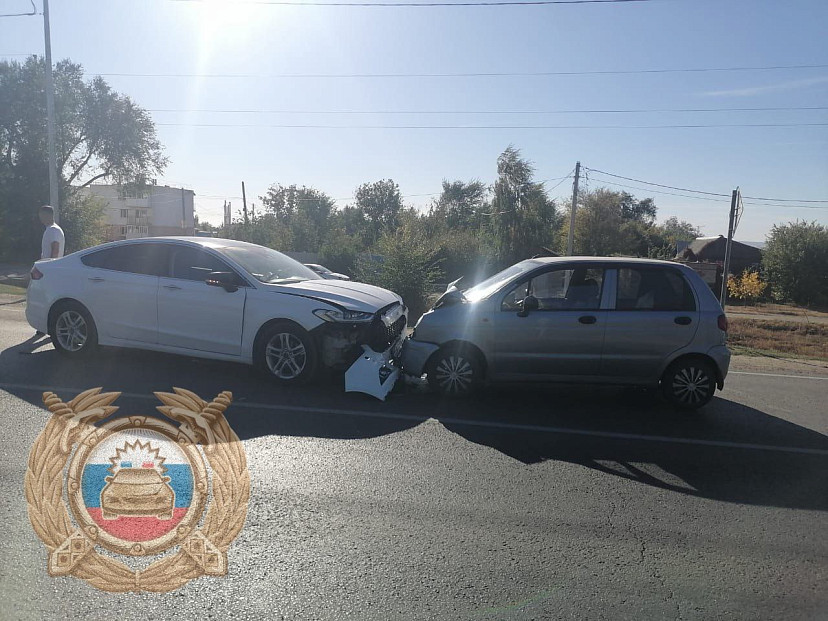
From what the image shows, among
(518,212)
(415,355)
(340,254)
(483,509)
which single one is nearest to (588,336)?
(415,355)

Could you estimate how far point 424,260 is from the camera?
16.3m

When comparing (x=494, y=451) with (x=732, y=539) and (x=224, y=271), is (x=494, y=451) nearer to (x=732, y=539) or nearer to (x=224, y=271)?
(x=732, y=539)

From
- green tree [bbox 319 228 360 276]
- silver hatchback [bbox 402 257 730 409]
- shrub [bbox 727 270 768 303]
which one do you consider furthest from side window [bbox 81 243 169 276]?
shrub [bbox 727 270 768 303]

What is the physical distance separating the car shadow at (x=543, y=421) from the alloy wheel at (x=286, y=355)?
0.19 meters

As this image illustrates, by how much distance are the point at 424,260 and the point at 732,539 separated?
12.7 metres

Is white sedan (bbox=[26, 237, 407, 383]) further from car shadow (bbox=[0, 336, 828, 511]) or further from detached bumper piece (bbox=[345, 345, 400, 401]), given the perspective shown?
car shadow (bbox=[0, 336, 828, 511])

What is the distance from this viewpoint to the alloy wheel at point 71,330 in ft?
25.8

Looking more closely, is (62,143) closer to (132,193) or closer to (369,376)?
(132,193)

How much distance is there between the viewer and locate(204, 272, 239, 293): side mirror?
7.27 m

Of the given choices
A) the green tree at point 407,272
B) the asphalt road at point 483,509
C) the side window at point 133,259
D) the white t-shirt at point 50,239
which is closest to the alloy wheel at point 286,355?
the asphalt road at point 483,509

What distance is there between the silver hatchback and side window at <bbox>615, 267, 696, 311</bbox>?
11 mm

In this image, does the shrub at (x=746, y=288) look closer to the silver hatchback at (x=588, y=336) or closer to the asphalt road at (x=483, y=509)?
the silver hatchback at (x=588, y=336)

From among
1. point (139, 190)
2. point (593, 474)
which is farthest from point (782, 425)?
point (139, 190)

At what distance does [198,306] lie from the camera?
7398 mm
